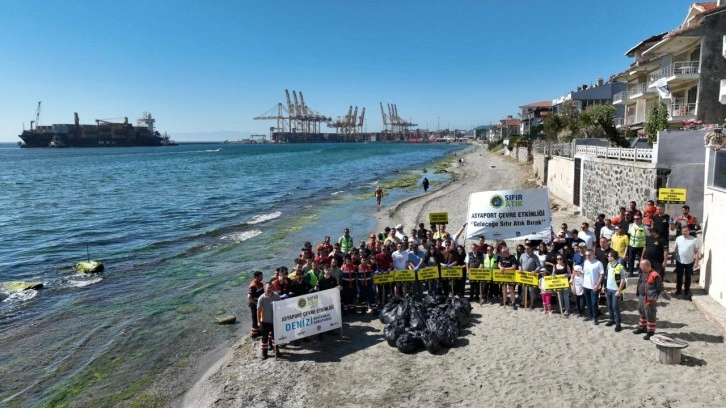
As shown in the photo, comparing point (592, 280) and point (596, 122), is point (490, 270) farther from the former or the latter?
point (596, 122)

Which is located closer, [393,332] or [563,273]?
[393,332]

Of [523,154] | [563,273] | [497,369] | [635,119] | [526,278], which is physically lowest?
[497,369]

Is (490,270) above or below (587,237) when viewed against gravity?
below

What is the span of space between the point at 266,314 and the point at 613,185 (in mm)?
15740

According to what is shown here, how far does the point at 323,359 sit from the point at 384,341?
4.74 ft

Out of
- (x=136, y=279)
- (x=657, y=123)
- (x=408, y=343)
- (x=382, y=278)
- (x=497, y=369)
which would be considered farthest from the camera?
(x=657, y=123)

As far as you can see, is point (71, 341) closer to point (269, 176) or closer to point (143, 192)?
point (143, 192)

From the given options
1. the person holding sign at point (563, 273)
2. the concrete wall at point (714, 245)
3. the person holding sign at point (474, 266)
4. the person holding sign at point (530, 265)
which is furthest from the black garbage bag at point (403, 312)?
the concrete wall at point (714, 245)

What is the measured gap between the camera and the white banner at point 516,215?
508 inches

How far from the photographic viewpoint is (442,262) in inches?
506

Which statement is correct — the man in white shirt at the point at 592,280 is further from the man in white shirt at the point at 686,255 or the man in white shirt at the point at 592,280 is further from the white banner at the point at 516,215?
the man in white shirt at the point at 686,255

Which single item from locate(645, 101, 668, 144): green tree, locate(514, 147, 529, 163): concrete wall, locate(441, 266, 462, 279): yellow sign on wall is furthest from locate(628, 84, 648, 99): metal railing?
locate(441, 266, 462, 279): yellow sign on wall

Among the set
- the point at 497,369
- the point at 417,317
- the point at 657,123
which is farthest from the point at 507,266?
the point at 657,123

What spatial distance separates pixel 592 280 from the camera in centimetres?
1061
